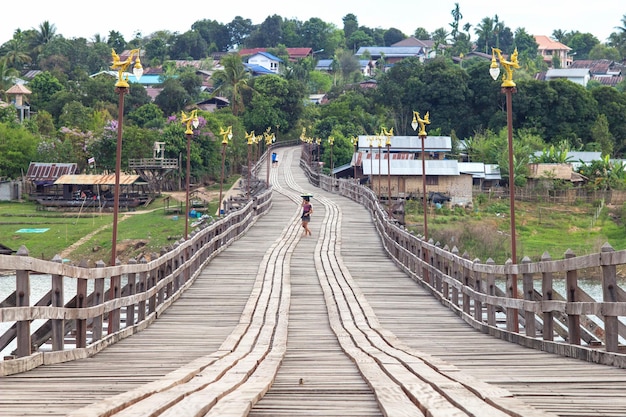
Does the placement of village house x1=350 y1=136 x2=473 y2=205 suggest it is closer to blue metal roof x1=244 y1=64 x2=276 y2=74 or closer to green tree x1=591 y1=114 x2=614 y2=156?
green tree x1=591 y1=114 x2=614 y2=156

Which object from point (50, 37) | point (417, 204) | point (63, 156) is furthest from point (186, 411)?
point (50, 37)

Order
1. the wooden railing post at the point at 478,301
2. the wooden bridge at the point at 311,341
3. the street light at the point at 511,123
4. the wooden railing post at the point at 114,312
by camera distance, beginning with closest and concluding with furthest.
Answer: the wooden bridge at the point at 311,341 < the wooden railing post at the point at 114,312 < the street light at the point at 511,123 < the wooden railing post at the point at 478,301

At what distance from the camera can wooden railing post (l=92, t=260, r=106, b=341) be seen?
1292cm

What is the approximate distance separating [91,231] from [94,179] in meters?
12.1

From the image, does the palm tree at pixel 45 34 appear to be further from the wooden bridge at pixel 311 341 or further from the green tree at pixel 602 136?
the wooden bridge at pixel 311 341

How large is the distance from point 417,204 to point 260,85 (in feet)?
158

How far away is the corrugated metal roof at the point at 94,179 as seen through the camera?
73875 mm

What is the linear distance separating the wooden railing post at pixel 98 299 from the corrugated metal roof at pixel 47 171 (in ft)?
219

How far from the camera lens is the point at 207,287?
69.7 feet

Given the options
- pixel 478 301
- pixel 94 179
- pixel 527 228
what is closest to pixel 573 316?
pixel 478 301

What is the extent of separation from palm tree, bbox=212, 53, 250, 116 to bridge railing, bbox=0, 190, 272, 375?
88248mm

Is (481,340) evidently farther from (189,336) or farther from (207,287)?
(207,287)

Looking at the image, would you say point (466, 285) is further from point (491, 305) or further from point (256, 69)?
point (256, 69)

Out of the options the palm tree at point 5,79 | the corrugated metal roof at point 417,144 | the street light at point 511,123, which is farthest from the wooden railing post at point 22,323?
the palm tree at point 5,79
